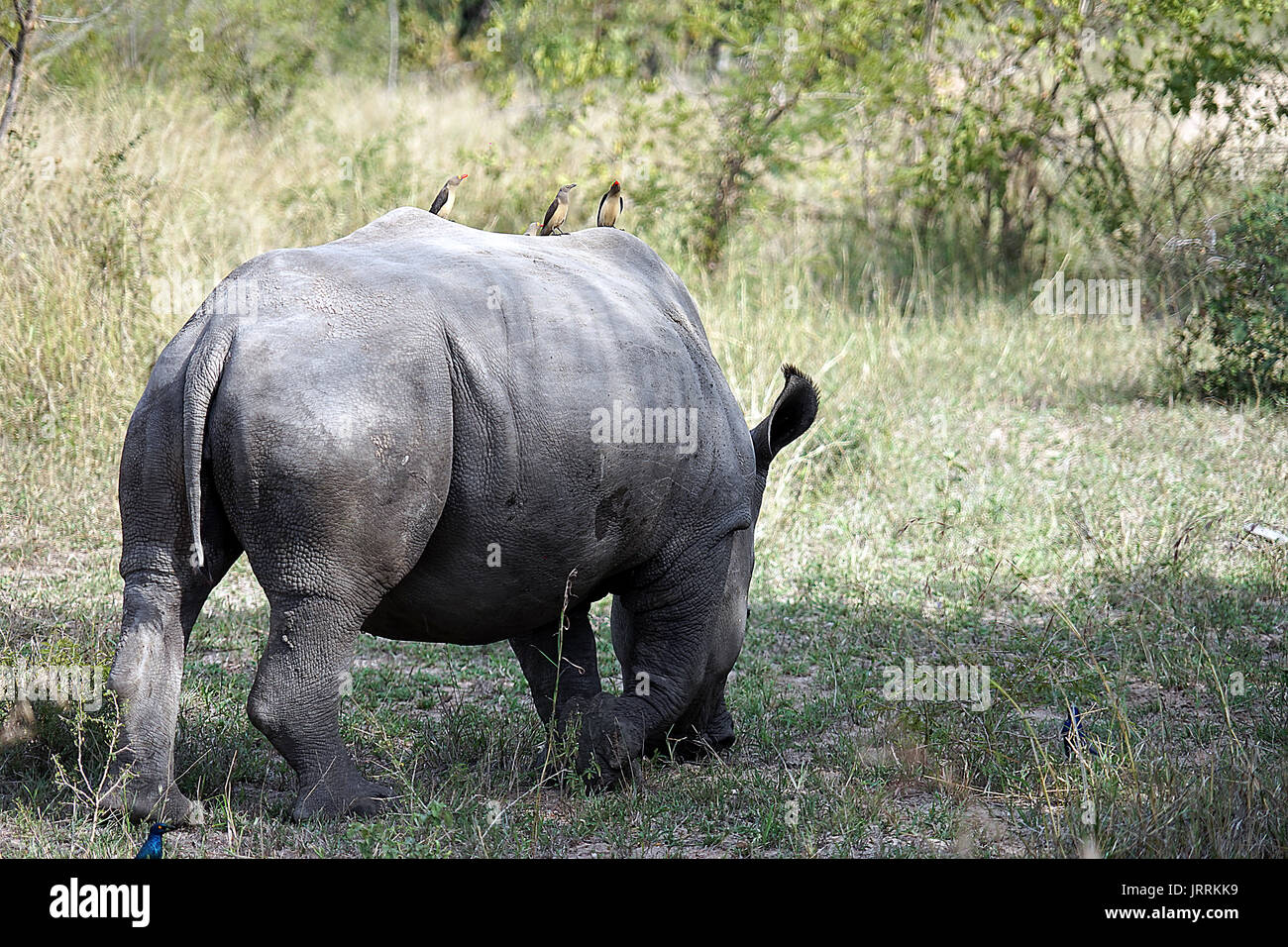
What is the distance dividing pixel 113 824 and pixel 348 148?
32.2ft

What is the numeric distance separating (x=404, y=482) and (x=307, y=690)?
65 centimetres

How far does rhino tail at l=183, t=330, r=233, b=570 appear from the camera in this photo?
334cm

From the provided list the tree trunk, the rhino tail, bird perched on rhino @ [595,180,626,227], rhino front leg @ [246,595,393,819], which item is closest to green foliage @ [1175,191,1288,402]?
bird perched on rhino @ [595,180,626,227]

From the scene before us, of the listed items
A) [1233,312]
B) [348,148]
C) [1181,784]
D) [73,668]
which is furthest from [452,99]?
[1181,784]

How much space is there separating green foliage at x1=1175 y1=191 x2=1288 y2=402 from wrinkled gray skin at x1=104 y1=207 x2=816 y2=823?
6394 mm

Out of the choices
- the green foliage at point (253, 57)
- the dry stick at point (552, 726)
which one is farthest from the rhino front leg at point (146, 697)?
the green foliage at point (253, 57)

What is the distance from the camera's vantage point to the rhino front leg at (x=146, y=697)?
350 cm

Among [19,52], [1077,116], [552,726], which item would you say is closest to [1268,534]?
[552,726]

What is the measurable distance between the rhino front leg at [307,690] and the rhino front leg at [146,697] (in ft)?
0.84

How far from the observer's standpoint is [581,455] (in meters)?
3.69

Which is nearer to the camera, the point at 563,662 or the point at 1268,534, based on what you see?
the point at 563,662

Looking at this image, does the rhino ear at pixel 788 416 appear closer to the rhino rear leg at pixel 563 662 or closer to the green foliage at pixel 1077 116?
the rhino rear leg at pixel 563 662

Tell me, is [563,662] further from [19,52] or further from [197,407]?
[19,52]

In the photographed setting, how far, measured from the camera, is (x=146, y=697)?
11.5 ft
